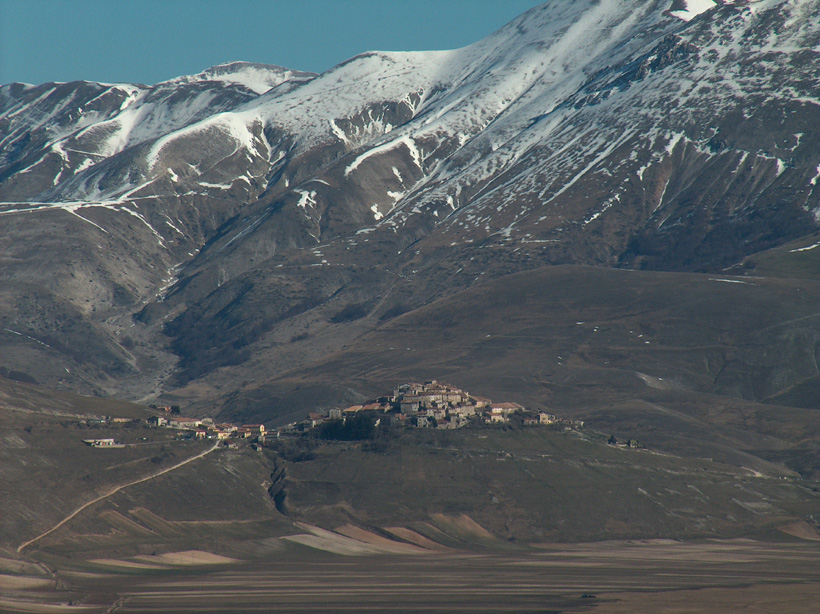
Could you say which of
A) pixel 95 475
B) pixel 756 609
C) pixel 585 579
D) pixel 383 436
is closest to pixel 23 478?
pixel 95 475

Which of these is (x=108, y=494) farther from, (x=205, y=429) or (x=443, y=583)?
(x=205, y=429)

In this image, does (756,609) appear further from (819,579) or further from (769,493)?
(769,493)

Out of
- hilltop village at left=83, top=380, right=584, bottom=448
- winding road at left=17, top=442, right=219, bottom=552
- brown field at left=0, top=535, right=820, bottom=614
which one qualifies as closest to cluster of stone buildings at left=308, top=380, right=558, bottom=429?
hilltop village at left=83, top=380, right=584, bottom=448

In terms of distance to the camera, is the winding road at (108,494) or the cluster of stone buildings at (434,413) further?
the cluster of stone buildings at (434,413)

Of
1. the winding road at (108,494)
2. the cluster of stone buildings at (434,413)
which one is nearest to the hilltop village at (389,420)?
the cluster of stone buildings at (434,413)

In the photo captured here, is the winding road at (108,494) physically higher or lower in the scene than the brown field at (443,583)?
higher

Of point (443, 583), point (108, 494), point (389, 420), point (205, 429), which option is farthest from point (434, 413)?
point (443, 583)

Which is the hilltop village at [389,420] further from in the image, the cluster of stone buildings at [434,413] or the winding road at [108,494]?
the winding road at [108,494]

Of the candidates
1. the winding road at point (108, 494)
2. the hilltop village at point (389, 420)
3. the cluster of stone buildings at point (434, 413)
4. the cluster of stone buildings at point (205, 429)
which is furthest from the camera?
the cluster of stone buildings at point (205, 429)
